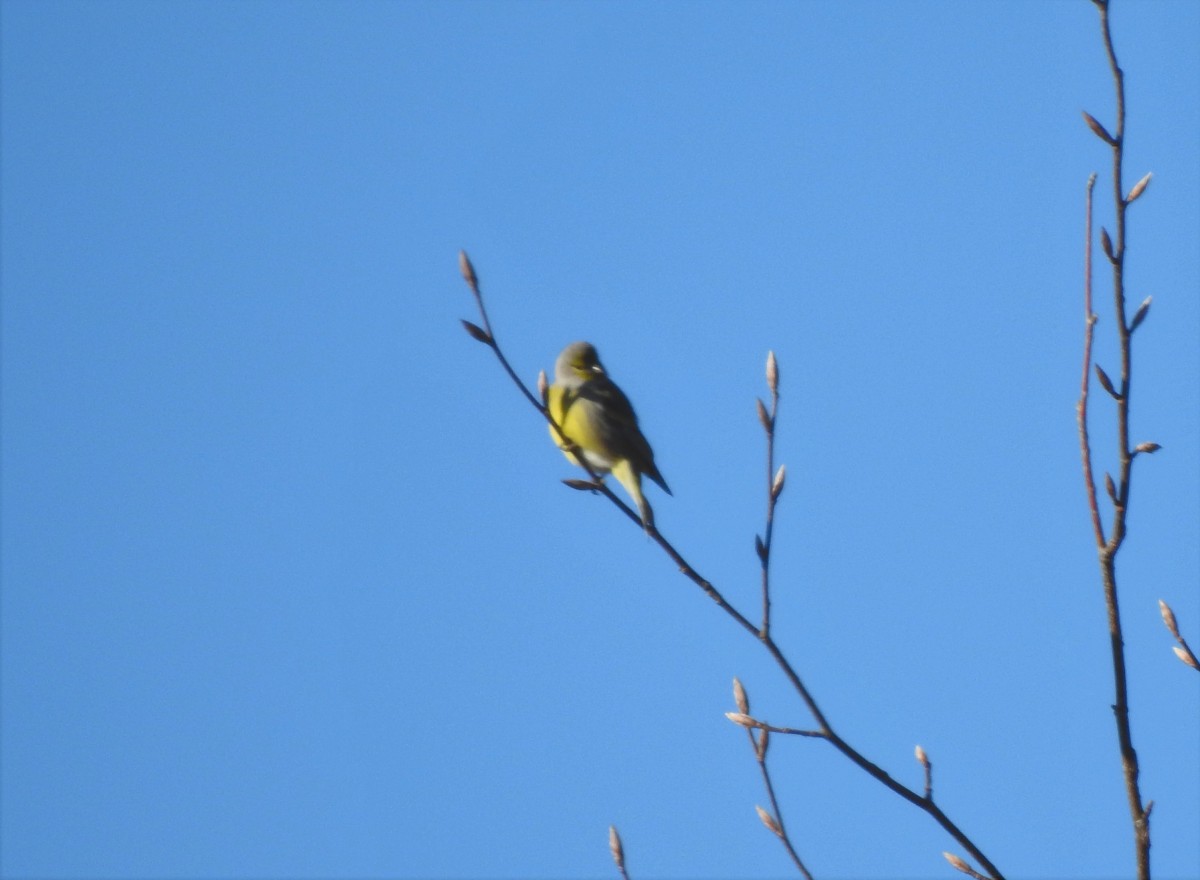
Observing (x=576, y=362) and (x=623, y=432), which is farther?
(x=576, y=362)

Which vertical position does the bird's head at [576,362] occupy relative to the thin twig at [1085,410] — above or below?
above

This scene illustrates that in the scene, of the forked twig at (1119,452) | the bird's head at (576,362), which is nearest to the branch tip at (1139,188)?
the forked twig at (1119,452)

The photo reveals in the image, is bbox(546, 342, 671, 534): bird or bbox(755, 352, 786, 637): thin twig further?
bbox(546, 342, 671, 534): bird

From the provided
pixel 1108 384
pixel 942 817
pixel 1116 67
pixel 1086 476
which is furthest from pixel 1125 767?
pixel 1116 67

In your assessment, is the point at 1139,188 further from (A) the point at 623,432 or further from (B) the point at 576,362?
(B) the point at 576,362

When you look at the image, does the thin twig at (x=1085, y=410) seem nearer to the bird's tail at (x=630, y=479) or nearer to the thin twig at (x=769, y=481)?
the thin twig at (x=769, y=481)

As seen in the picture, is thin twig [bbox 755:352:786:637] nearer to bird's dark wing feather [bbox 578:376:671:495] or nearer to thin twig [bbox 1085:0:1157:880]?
thin twig [bbox 1085:0:1157:880]

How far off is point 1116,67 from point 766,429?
1.01 m

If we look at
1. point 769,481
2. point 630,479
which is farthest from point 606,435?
point 769,481

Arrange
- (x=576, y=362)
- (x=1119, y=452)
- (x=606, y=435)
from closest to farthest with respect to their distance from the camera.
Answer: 1. (x=1119, y=452)
2. (x=606, y=435)
3. (x=576, y=362)

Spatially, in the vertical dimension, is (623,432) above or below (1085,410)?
above

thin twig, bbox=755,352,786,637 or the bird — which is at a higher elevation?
the bird

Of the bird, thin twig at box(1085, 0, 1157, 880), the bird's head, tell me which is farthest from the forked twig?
the bird's head

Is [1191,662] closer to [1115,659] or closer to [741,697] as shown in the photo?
[1115,659]
